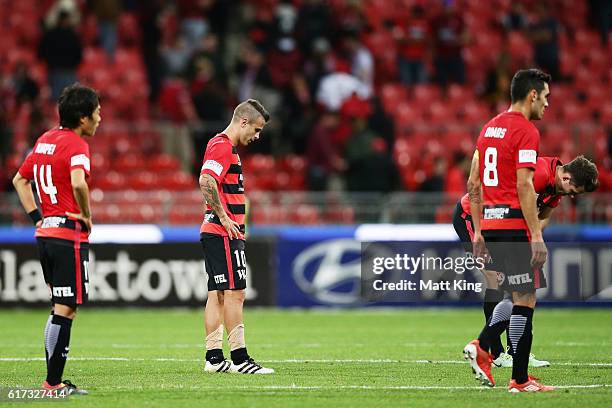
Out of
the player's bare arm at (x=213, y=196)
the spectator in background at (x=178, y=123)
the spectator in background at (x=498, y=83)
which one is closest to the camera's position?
the player's bare arm at (x=213, y=196)

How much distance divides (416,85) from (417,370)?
14781 mm

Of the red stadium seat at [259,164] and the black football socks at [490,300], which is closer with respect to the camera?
the black football socks at [490,300]

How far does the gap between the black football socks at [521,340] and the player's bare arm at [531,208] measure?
0.44 m

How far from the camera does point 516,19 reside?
26.7 metres

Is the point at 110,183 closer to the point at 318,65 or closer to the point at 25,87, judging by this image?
the point at 25,87

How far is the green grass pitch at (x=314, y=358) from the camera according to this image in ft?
29.5

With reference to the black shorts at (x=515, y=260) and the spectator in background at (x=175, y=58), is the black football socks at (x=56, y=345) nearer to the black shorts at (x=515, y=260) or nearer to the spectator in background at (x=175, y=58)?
the black shorts at (x=515, y=260)

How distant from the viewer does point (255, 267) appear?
19.1 m

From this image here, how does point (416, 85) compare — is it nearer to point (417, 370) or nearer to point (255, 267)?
point (255, 267)

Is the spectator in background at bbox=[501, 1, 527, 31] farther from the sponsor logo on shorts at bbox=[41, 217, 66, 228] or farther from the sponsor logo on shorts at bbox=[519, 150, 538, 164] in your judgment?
the sponsor logo on shorts at bbox=[41, 217, 66, 228]

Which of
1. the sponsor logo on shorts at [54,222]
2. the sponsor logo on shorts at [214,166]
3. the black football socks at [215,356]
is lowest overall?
the black football socks at [215,356]

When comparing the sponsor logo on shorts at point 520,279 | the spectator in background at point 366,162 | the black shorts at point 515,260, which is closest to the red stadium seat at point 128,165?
the spectator in background at point 366,162

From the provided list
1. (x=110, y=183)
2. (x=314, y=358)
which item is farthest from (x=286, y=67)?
(x=314, y=358)

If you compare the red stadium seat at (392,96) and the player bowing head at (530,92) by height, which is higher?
the red stadium seat at (392,96)
